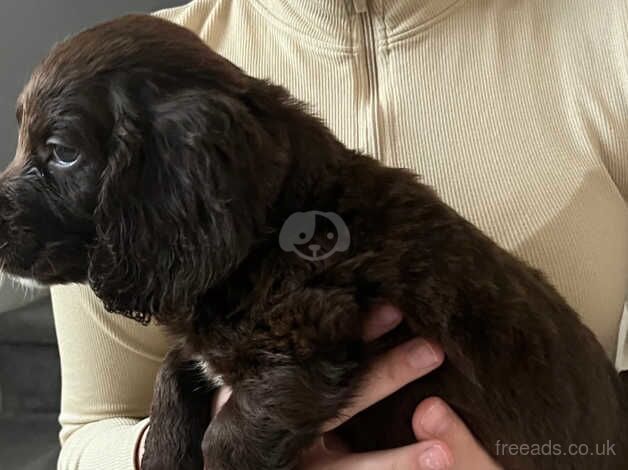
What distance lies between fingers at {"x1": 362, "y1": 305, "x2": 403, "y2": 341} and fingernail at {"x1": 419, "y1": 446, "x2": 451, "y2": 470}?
0.17 meters

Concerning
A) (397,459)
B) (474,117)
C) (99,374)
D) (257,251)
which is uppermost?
(474,117)

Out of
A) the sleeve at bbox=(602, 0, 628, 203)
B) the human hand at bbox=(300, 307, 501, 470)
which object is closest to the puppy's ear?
the human hand at bbox=(300, 307, 501, 470)

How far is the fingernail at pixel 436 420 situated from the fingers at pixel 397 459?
2 cm

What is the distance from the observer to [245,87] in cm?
100

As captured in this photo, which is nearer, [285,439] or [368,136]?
[285,439]

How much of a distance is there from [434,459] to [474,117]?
610mm

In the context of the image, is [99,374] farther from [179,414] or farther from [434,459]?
[434,459]

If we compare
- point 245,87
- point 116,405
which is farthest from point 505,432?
point 116,405

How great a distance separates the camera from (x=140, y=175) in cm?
94

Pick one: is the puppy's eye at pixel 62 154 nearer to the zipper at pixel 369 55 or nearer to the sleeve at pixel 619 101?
the zipper at pixel 369 55

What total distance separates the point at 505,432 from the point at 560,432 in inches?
2.8

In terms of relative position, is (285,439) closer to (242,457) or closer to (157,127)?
(242,457)

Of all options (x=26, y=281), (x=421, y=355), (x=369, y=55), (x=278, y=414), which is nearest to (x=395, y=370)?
(x=421, y=355)

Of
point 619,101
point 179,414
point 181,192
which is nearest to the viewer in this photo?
point 181,192
